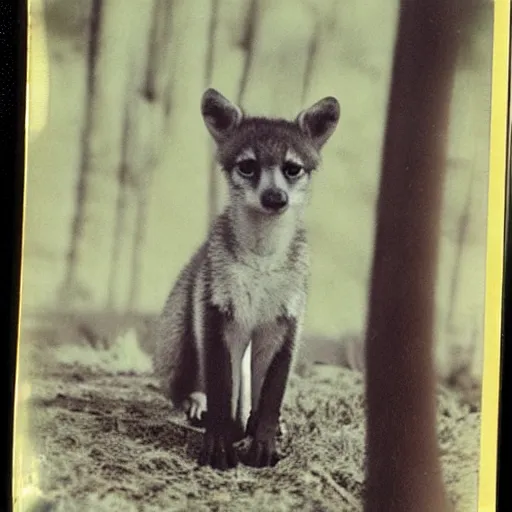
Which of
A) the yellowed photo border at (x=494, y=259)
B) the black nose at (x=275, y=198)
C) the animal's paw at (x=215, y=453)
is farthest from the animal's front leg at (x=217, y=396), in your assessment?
the yellowed photo border at (x=494, y=259)

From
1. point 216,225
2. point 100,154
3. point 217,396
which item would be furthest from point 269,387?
point 100,154

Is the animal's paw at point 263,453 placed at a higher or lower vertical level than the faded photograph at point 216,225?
lower

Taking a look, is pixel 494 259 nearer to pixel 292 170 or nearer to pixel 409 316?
pixel 409 316

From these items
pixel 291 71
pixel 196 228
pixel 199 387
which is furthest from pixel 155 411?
pixel 291 71

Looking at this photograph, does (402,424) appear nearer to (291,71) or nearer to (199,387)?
(199,387)

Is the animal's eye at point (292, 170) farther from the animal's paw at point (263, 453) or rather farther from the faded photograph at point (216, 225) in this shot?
the animal's paw at point (263, 453)

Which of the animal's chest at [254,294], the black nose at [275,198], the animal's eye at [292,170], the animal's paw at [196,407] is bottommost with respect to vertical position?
the animal's paw at [196,407]

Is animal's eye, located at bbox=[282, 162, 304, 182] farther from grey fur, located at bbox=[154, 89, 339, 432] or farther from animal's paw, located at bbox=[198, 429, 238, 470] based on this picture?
animal's paw, located at bbox=[198, 429, 238, 470]

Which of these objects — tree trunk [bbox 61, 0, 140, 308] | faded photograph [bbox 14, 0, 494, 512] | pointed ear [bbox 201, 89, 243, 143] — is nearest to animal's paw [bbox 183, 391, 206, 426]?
faded photograph [bbox 14, 0, 494, 512]
